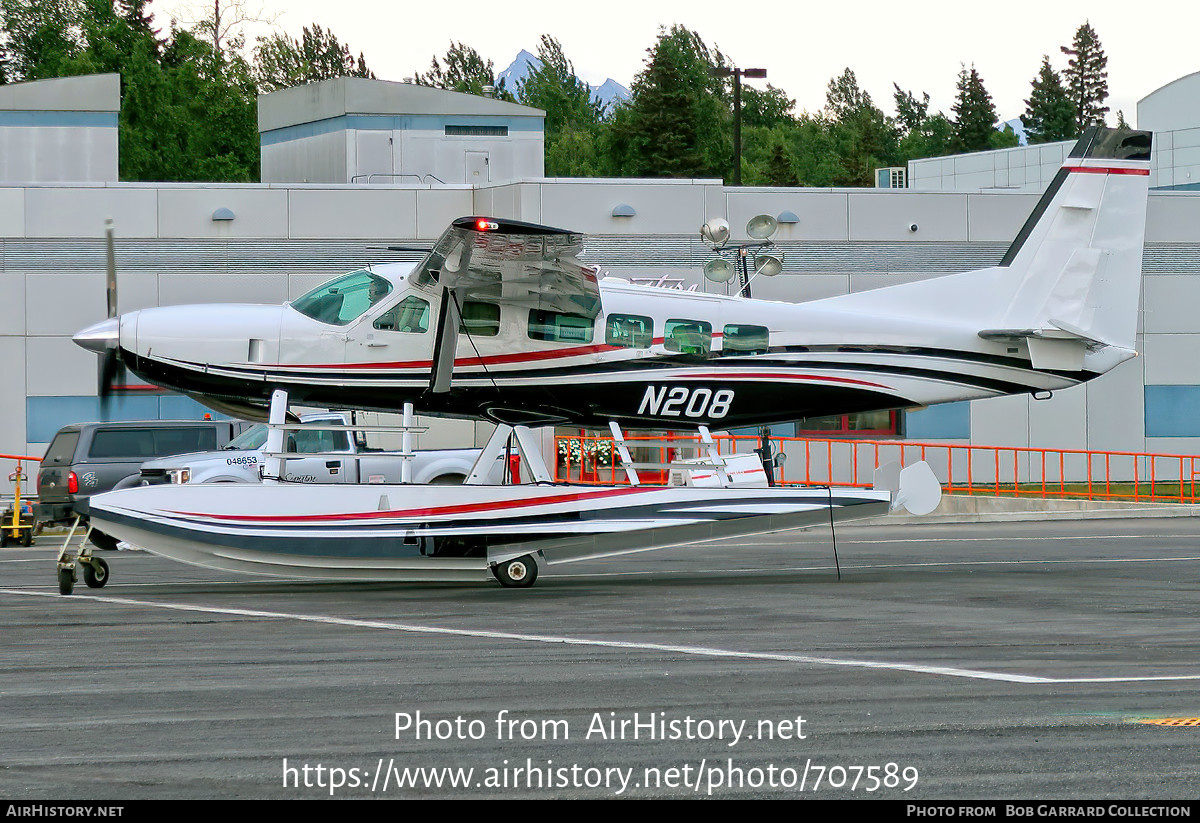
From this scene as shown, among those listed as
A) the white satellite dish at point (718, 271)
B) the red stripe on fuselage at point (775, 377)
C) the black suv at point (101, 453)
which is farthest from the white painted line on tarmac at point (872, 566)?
the black suv at point (101, 453)

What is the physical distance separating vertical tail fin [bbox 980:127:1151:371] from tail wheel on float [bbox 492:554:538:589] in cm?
564

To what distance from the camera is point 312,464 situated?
21.0m

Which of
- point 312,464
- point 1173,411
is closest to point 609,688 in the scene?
point 312,464

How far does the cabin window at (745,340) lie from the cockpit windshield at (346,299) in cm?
362

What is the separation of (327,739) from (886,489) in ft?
30.0

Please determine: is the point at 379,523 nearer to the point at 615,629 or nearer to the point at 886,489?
the point at 615,629

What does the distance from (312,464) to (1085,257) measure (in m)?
11.4

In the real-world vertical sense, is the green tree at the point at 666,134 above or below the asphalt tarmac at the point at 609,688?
above

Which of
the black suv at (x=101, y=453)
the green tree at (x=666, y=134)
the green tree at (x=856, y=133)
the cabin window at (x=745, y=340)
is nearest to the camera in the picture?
the cabin window at (x=745, y=340)

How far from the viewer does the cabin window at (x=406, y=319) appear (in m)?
14.5

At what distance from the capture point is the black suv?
21.6 metres

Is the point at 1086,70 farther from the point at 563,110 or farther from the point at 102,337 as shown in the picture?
the point at 102,337

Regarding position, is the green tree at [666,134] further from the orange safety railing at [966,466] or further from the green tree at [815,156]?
the orange safety railing at [966,466]
